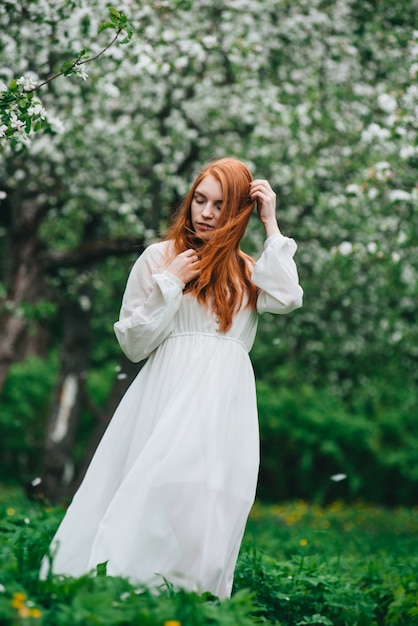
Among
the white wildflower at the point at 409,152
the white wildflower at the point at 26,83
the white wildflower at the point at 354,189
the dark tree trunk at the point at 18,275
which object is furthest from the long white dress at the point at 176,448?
the dark tree trunk at the point at 18,275

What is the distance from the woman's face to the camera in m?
3.69

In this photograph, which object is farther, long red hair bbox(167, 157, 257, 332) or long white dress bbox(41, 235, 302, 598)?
long red hair bbox(167, 157, 257, 332)

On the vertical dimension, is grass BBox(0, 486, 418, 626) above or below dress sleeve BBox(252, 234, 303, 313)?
below

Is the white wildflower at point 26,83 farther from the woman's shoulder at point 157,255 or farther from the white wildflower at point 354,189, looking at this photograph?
the white wildflower at point 354,189

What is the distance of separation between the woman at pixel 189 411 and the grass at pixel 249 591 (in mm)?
192

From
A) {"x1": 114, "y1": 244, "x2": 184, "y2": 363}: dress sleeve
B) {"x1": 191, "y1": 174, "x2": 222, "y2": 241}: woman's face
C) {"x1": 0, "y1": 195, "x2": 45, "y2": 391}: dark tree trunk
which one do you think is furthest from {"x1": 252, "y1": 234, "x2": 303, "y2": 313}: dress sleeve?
{"x1": 0, "y1": 195, "x2": 45, "y2": 391}: dark tree trunk

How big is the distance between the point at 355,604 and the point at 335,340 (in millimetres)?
6998

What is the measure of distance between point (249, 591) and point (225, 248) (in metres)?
1.55

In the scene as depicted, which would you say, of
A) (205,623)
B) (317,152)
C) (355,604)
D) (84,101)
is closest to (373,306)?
(317,152)

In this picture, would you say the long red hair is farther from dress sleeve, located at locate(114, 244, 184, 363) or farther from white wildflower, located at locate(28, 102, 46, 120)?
white wildflower, located at locate(28, 102, 46, 120)

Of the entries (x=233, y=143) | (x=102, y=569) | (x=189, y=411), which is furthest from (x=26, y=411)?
(x=102, y=569)

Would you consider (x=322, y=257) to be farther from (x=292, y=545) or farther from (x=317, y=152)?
(x=292, y=545)

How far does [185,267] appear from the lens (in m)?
3.56

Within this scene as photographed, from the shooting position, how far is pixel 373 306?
9.84 meters
